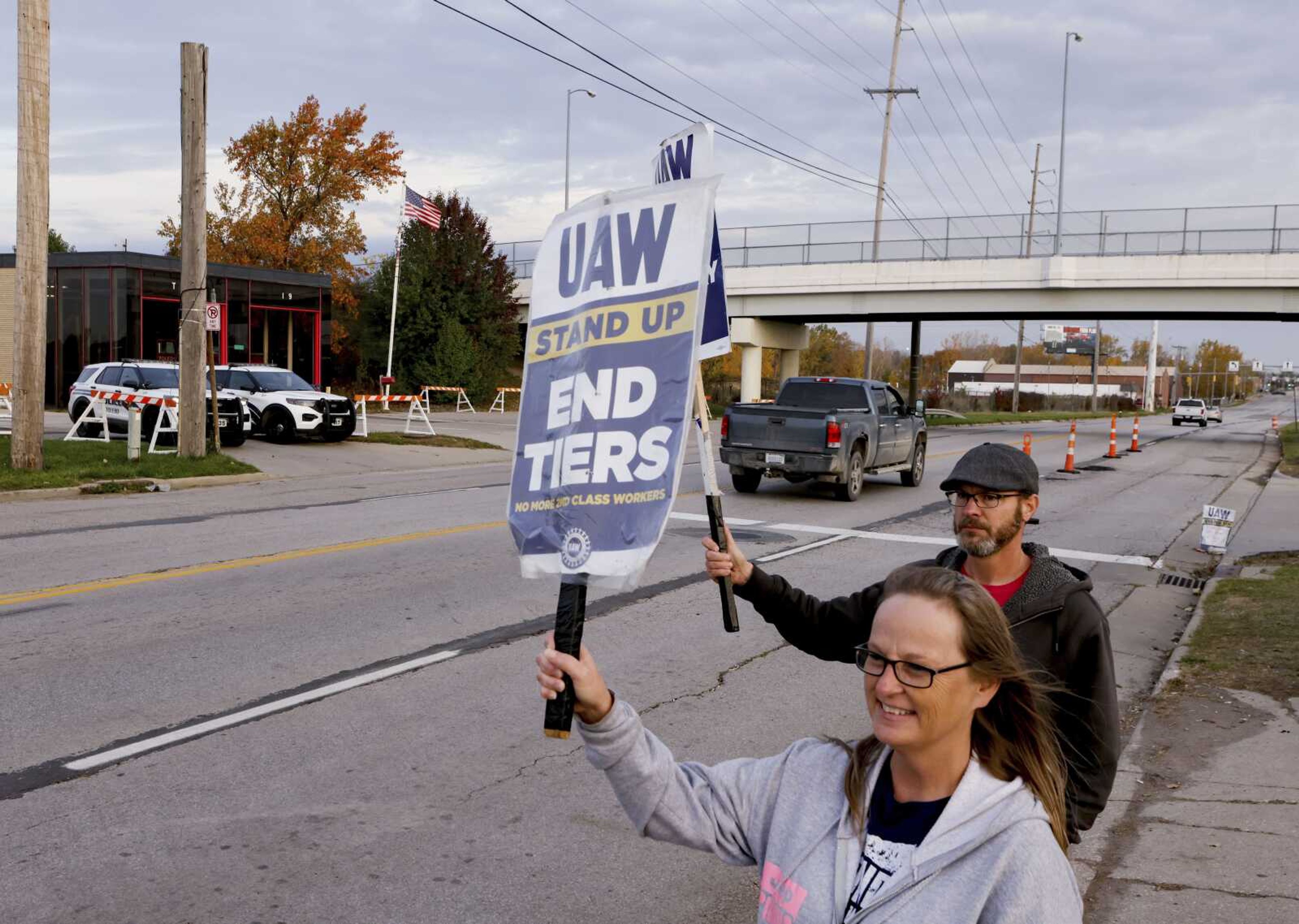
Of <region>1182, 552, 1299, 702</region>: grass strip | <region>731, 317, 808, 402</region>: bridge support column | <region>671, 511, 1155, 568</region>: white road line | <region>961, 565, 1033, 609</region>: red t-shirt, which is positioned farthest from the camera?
<region>731, 317, 808, 402</region>: bridge support column

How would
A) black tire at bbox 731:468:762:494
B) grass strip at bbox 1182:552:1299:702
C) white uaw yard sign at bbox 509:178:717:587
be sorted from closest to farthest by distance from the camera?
white uaw yard sign at bbox 509:178:717:587, grass strip at bbox 1182:552:1299:702, black tire at bbox 731:468:762:494

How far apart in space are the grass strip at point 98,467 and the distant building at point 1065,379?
139 meters

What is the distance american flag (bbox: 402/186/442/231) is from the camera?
3300 cm

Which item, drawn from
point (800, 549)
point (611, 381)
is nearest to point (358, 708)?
point (611, 381)

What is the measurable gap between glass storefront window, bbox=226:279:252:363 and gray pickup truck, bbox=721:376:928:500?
75.4ft

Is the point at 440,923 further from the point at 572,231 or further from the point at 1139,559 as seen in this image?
the point at 1139,559

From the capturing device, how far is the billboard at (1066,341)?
136 m

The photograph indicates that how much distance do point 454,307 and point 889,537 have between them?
35.5m

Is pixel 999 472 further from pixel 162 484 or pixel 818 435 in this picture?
pixel 162 484

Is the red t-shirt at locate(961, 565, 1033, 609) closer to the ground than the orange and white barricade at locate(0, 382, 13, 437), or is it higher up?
higher up

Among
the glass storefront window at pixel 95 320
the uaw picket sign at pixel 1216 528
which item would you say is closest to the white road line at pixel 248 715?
the uaw picket sign at pixel 1216 528

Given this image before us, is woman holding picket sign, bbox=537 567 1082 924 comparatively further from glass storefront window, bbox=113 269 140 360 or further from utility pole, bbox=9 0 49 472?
glass storefront window, bbox=113 269 140 360

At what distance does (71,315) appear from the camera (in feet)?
114

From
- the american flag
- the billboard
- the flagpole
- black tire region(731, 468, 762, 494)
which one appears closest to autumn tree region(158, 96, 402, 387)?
the flagpole
